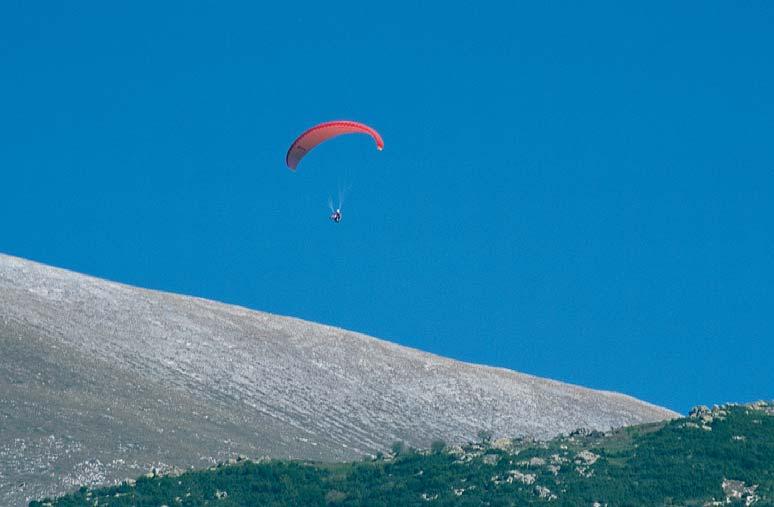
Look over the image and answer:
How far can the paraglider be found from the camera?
44625mm

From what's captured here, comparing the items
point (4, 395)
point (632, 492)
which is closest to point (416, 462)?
point (632, 492)

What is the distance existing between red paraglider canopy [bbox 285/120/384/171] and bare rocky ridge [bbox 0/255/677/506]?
8.77 m

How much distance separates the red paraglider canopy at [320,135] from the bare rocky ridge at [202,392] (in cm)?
877

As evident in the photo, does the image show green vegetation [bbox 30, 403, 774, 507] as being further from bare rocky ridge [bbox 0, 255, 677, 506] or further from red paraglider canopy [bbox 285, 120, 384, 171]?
red paraglider canopy [bbox 285, 120, 384, 171]

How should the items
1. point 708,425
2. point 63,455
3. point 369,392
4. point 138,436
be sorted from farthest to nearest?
point 369,392 < point 138,436 < point 63,455 < point 708,425

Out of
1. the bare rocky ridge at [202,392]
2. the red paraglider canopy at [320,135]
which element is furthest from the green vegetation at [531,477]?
the red paraglider canopy at [320,135]

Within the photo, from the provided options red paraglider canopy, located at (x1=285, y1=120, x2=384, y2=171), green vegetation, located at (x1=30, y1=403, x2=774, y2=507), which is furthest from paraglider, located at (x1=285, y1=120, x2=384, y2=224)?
green vegetation, located at (x1=30, y1=403, x2=774, y2=507)

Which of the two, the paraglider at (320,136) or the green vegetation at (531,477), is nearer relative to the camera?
the green vegetation at (531,477)

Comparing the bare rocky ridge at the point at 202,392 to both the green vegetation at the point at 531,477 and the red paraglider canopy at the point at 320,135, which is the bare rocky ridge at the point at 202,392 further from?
the red paraglider canopy at the point at 320,135

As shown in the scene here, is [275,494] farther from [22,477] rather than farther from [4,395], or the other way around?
[4,395]

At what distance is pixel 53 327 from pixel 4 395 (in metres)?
10.5

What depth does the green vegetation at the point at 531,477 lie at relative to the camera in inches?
1255

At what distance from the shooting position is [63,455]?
40344mm

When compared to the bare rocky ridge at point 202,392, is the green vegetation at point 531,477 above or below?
below
